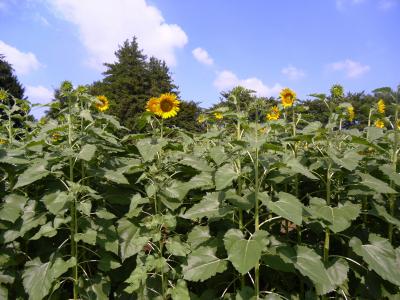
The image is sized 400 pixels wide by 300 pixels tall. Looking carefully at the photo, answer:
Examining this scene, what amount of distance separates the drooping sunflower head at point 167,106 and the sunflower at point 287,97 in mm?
986

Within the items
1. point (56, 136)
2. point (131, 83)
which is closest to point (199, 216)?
point (56, 136)

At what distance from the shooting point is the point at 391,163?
2.97 metres

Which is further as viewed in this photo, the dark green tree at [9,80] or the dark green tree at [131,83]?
the dark green tree at [131,83]

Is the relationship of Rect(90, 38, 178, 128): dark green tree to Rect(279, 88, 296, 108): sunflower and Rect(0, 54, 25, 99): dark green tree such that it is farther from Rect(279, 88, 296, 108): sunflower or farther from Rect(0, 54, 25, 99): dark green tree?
Rect(279, 88, 296, 108): sunflower

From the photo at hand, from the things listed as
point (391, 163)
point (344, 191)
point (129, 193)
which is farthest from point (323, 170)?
point (129, 193)

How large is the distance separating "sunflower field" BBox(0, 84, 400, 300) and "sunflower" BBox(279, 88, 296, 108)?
0.56m

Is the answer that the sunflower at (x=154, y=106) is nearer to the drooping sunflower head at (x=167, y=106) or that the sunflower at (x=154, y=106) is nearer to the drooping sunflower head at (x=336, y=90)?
the drooping sunflower head at (x=167, y=106)

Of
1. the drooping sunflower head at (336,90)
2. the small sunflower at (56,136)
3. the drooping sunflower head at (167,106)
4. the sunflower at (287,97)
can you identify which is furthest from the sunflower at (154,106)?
the drooping sunflower head at (336,90)

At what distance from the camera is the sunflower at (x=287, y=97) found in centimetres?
361

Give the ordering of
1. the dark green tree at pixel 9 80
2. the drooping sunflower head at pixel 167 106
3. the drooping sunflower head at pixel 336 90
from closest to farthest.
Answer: the drooping sunflower head at pixel 336 90, the drooping sunflower head at pixel 167 106, the dark green tree at pixel 9 80

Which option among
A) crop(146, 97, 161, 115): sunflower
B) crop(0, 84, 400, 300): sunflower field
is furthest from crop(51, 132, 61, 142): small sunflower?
crop(146, 97, 161, 115): sunflower

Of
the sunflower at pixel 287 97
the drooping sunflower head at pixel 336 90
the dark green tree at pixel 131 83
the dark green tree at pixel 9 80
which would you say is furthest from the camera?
the dark green tree at pixel 131 83

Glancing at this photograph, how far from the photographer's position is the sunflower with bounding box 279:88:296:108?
142 inches

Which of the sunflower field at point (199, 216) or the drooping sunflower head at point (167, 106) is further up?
the drooping sunflower head at point (167, 106)
